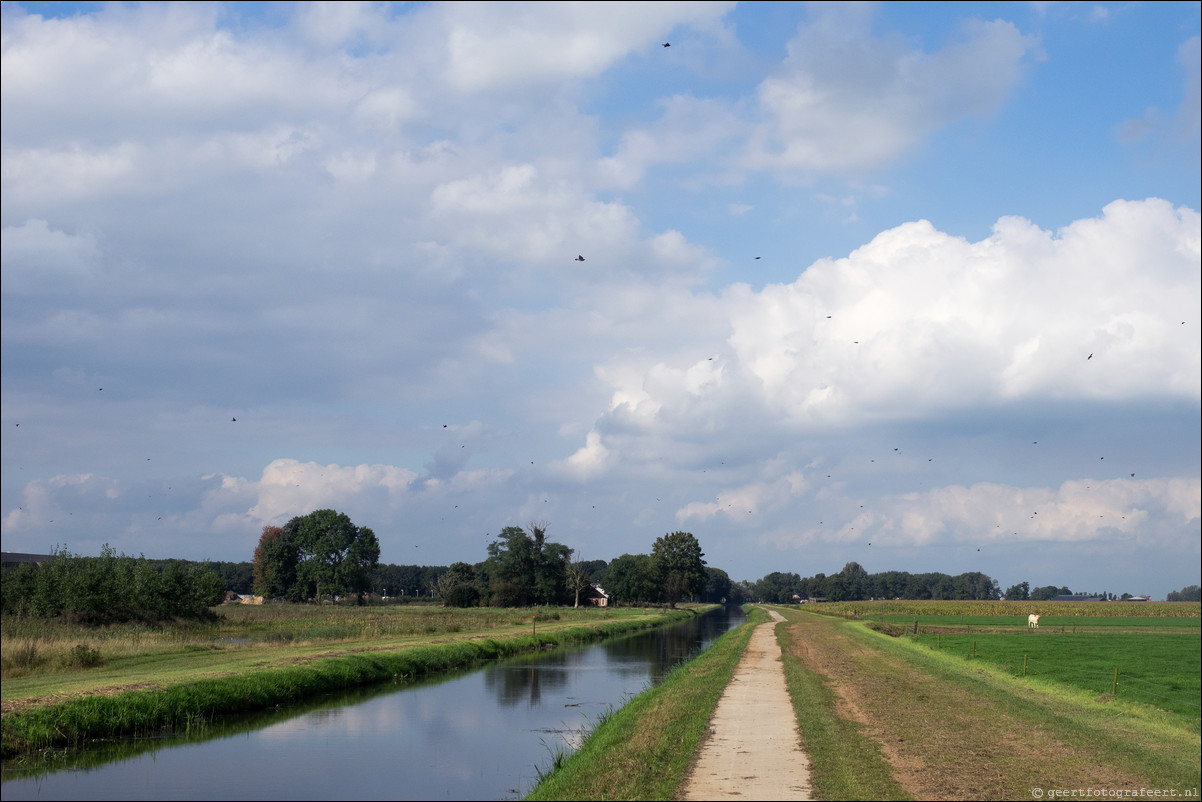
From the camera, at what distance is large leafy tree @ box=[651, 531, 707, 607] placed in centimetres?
16050

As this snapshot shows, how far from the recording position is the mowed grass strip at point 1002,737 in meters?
14.5

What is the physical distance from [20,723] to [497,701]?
1515 cm

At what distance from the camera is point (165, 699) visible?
23156mm

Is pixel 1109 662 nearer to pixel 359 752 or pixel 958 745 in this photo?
pixel 958 745

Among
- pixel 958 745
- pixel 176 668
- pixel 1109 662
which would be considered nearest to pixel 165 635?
pixel 176 668

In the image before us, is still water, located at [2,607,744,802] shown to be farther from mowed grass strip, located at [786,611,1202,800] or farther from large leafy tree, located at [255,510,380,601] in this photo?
large leafy tree, located at [255,510,380,601]

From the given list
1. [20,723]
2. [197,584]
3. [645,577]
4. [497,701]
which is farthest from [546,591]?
[20,723]

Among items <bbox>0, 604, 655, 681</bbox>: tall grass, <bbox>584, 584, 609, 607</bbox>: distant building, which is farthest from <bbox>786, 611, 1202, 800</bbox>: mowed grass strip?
<bbox>584, 584, 609, 607</bbox>: distant building

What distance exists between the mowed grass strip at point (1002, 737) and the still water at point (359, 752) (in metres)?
7.89

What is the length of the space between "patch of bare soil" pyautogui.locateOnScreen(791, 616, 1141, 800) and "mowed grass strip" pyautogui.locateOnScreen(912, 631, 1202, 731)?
4.75 meters

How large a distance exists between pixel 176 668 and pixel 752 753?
2300 cm

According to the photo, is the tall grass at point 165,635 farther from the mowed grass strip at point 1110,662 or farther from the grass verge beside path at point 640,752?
the mowed grass strip at point 1110,662

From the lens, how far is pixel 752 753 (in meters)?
16.3

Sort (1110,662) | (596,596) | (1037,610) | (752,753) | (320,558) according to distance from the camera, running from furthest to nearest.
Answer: (596,596) < (320,558) < (1037,610) < (1110,662) < (752,753)
